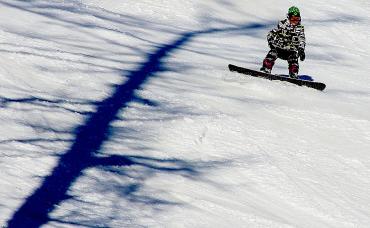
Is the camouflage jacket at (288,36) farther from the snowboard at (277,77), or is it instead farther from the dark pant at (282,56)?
the snowboard at (277,77)

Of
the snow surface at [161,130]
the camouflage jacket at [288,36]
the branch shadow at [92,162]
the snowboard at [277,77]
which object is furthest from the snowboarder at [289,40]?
the branch shadow at [92,162]

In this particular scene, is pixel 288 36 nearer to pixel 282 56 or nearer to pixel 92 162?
pixel 282 56

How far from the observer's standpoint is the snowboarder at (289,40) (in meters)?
10.4

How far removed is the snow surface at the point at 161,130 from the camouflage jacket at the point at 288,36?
614 millimetres

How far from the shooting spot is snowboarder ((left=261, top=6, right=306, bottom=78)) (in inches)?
410

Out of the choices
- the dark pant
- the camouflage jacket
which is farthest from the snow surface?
the camouflage jacket

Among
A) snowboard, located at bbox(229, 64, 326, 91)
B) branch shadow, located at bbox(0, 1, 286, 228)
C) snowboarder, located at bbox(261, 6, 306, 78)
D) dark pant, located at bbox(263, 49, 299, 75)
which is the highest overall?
snowboarder, located at bbox(261, 6, 306, 78)

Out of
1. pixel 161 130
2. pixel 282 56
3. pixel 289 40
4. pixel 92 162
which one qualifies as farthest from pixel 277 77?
pixel 92 162

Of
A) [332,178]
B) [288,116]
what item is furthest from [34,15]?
[332,178]

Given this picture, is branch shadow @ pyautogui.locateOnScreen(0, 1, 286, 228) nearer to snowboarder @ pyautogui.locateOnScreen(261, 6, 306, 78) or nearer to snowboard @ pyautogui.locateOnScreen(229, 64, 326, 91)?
snowboard @ pyautogui.locateOnScreen(229, 64, 326, 91)

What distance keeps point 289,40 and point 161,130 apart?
330 cm

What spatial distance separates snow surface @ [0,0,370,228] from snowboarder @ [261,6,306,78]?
41 centimetres

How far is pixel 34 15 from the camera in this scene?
11.5 m

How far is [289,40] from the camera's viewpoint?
34.3 feet
